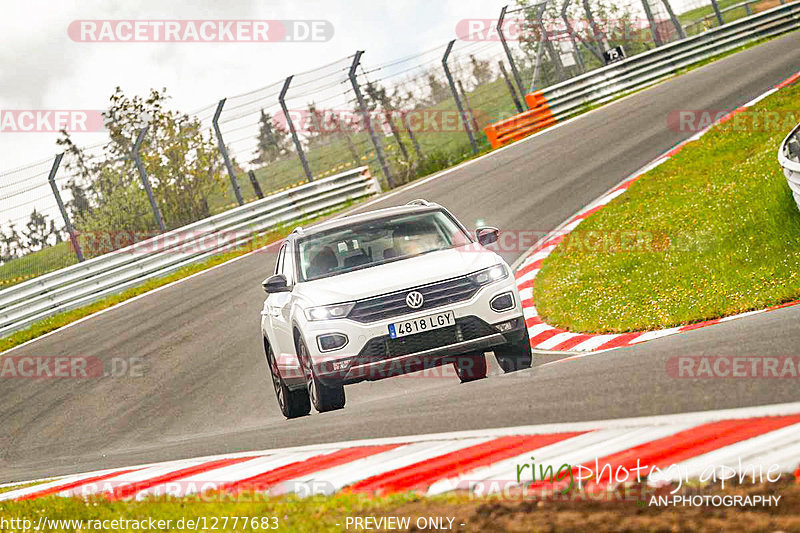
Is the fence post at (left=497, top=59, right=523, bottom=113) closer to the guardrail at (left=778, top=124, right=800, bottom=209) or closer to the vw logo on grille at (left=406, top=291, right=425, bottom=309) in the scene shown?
the guardrail at (left=778, top=124, right=800, bottom=209)

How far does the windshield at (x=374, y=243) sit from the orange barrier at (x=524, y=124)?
16649 millimetres

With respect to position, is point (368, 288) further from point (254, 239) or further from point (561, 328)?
point (254, 239)

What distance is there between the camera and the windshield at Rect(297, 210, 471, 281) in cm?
888

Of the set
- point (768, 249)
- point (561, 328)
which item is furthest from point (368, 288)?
point (768, 249)

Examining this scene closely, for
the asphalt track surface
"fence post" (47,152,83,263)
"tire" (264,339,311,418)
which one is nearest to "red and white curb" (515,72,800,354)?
the asphalt track surface

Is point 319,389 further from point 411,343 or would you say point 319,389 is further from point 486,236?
point 486,236

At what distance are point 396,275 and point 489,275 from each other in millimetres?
841

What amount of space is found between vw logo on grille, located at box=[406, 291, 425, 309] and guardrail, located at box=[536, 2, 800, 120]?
63.7ft

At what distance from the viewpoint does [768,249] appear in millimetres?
10945

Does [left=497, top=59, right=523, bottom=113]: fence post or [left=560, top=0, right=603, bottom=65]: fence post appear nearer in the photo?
[left=497, top=59, right=523, bottom=113]: fence post

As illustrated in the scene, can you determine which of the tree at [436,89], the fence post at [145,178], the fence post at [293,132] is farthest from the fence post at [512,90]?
the fence post at [145,178]

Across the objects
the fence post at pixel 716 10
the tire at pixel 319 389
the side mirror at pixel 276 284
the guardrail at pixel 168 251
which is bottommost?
the tire at pixel 319 389

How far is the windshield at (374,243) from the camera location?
8.88 meters

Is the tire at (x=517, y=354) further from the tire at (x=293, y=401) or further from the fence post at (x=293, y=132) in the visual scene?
the fence post at (x=293, y=132)
